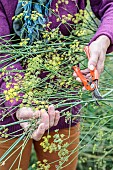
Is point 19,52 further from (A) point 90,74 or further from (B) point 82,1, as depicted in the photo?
(B) point 82,1

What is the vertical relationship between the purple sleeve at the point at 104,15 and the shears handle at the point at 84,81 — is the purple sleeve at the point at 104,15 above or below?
above

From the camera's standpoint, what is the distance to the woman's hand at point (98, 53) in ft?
3.50

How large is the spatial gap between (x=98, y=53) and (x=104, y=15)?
0.20 meters

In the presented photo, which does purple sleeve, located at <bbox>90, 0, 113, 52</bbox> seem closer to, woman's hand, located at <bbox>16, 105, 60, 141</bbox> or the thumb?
the thumb

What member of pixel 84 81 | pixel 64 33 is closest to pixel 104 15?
pixel 64 33

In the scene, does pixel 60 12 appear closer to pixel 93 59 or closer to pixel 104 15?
pixel 104 15

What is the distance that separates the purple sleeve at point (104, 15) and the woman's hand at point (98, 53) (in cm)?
2

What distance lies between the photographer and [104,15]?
4.09ft

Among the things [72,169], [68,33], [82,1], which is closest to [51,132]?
[72,169]

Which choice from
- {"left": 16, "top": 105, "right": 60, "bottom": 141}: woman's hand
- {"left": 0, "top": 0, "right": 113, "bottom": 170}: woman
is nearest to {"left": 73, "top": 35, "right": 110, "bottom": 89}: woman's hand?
{"left": 0, "top": 0, "right": 113, "bottom": 170}: woman

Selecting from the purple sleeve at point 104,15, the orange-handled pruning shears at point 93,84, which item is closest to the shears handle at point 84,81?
the orange-handled pruning shears at point 93,84

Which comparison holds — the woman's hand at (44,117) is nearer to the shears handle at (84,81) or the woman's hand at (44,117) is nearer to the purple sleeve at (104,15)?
the shears handle at (84,81)

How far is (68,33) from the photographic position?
1.30 m

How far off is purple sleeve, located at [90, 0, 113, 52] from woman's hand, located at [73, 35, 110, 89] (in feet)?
0.05
